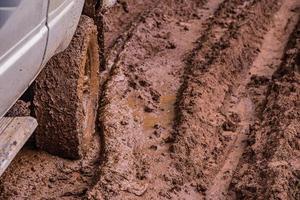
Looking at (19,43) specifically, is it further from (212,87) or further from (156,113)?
(212,87)

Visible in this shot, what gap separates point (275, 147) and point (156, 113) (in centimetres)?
116

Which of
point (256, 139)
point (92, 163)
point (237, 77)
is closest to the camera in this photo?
point (92, 163)

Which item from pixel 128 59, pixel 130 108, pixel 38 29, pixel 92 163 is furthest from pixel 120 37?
pixel 38 29

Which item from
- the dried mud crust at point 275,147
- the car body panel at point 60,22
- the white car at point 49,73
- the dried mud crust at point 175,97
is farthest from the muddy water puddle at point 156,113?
the car body panel at point 60,22

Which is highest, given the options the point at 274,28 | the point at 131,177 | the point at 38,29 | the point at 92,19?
the point at 38,29

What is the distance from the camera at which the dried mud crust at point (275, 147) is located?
376 cm

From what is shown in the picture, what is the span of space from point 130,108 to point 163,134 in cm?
50

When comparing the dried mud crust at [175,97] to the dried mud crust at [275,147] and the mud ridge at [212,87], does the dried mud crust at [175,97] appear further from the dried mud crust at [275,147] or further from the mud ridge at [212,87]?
the dried mud crust at [275,147]

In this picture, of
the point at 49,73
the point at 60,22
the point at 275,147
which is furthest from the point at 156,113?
the point at 60,22

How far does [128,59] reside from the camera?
5.65 metres

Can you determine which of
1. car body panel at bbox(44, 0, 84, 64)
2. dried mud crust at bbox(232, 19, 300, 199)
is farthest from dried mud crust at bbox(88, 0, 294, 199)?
car body panel at bbox(44, 0, 84, 64)

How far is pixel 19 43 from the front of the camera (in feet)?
8.20

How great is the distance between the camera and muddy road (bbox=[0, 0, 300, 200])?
386 centimetres

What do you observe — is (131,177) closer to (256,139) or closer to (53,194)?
(53,194)
